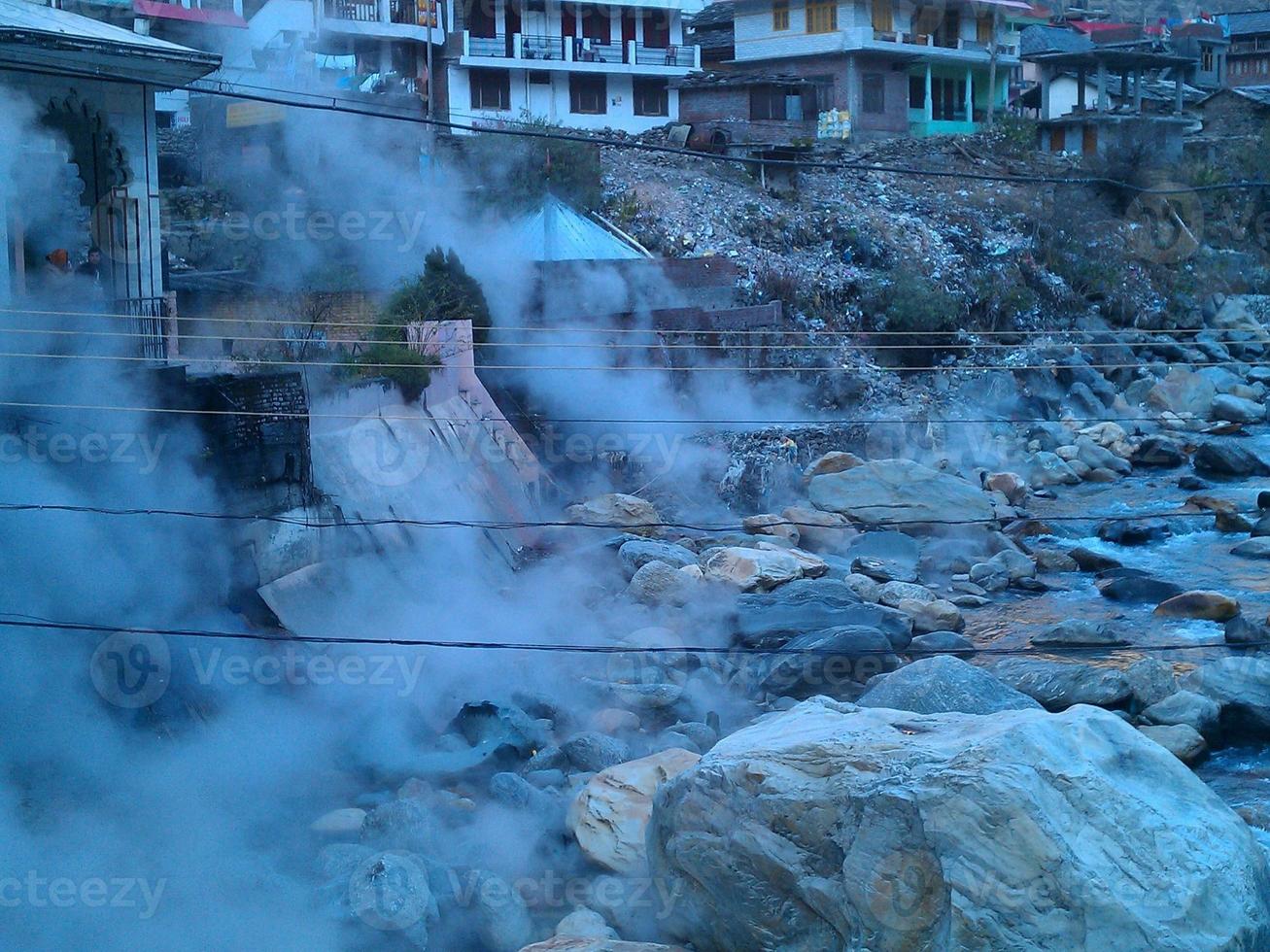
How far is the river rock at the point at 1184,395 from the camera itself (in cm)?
2161

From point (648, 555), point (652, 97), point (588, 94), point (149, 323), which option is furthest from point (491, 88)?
point (149, 323)

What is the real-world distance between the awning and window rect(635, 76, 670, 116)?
8724 mm

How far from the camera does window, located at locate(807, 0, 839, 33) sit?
30922 millimetres

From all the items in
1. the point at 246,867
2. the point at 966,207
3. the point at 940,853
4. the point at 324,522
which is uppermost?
the point at 966,207

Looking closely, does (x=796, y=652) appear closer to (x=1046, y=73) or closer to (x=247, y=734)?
(x=247, y=734)

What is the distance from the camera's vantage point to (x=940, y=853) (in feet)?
19.1

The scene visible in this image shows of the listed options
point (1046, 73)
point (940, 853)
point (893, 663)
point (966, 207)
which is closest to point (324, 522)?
point (893, 663)

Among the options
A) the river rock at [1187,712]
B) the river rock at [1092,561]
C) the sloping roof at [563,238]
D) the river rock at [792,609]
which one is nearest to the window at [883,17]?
the sloping roof at [563,238]

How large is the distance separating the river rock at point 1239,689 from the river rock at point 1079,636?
3.08ft

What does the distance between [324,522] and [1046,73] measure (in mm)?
31928

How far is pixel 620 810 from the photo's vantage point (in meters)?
7.98

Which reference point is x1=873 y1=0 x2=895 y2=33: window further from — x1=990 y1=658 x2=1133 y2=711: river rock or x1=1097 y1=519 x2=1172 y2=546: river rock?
x1=990 y1=658 x2=1133 y2=711: river rock

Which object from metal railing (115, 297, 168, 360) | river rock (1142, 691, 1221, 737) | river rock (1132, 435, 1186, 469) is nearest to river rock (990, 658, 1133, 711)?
river rock (1142, 691, 1221, 737)

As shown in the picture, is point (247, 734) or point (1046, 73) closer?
point (247, 734)
